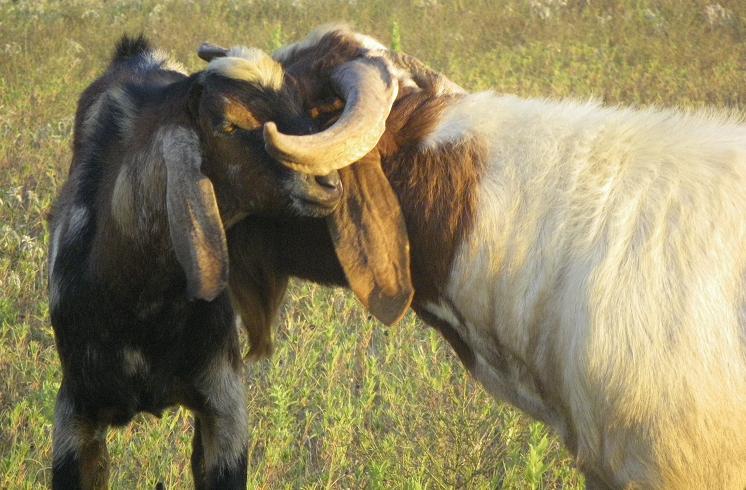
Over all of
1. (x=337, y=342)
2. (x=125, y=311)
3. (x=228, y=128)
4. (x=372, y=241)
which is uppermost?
(x=228, y=128)

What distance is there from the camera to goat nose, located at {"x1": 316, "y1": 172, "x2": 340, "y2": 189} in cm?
333

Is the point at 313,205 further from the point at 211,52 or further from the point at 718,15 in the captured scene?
the point at 718,15

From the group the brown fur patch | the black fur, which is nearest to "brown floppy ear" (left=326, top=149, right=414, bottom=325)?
the brown fur patch

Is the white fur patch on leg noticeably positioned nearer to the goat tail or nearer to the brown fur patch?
the brown fur patch

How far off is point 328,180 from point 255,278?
2.35ft

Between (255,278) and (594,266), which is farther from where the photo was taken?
(255,278)

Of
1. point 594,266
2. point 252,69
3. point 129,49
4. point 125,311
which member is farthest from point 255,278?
point 129,49

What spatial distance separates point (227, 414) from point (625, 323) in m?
1.69

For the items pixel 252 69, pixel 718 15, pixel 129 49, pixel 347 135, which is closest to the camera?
pixel 347 135

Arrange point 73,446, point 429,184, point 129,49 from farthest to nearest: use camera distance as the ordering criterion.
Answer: point 129,49
point 73,446
point 429,184

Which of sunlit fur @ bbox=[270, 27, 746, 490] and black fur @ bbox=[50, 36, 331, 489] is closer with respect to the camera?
sunlit fur @ bbox=[270, 27, 746, 490]

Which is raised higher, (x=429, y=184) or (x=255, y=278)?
(x=429, y=184)

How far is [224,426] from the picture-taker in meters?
4.25

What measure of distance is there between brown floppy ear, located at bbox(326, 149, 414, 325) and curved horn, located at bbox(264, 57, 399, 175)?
0.24 metres
